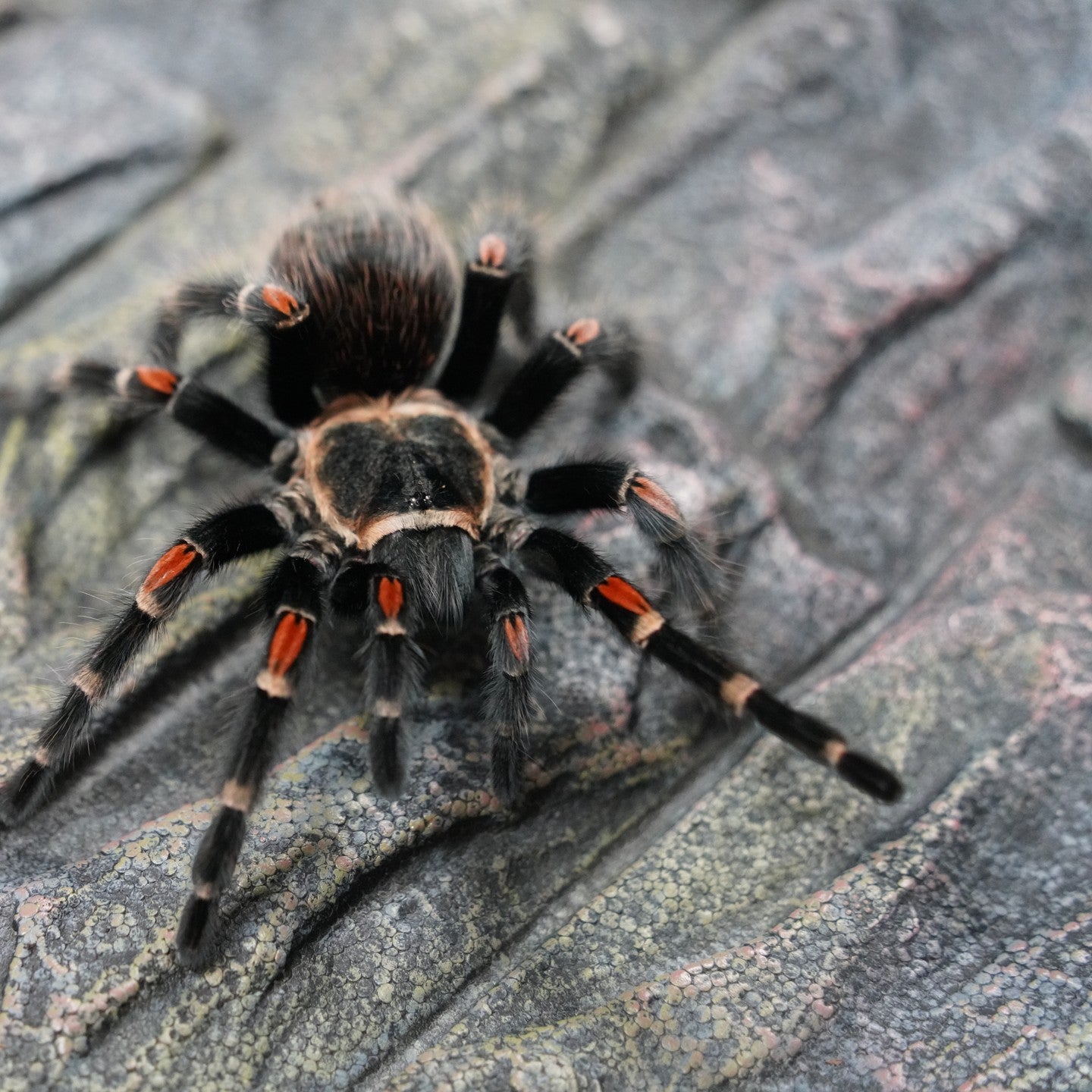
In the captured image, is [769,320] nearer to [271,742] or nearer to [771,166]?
[771,166]

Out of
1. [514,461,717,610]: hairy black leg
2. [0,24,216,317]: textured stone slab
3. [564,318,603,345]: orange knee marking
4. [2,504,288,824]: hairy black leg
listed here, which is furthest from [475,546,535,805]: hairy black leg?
[0,24,216,317]: textured stone slab

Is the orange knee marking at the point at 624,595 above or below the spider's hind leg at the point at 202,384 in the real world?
above

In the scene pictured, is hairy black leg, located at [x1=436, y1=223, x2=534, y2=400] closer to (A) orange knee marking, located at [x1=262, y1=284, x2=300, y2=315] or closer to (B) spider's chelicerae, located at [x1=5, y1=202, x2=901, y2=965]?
(B) spider's chelicerae, located at [x1=5, y1=202, x2=901, y2=965]

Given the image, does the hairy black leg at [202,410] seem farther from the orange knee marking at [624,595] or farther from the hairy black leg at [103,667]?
the orange knee marking at [624,595]

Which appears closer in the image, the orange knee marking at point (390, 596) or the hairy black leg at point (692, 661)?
the hairy black leg at point (692, 661)

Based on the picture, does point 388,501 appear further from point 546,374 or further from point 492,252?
point 492,252

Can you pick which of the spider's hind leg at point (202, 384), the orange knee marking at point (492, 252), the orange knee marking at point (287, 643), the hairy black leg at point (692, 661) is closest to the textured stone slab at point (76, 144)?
the spider's hind leg at point (202, 384)

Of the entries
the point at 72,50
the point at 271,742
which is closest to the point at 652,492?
the point at 271,742
